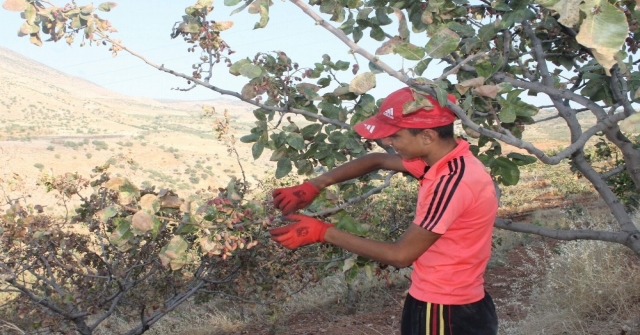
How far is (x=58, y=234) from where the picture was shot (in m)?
3.54

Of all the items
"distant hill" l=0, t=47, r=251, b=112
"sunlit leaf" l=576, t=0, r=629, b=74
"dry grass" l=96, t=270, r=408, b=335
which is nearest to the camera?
"sunlit leaf" l=576, t=0, r=629, b=74

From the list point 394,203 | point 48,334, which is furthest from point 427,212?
point 394,203

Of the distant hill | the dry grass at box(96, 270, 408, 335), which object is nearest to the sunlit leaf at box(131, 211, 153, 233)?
the dry grass at box(96, 270, 408, 335)

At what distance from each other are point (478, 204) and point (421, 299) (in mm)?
432

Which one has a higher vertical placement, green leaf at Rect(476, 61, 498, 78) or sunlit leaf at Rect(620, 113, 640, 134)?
green leaf at Rect(476, 61, 498, 78)

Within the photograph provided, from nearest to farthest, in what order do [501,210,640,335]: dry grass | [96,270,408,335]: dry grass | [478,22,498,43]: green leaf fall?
[478,22,498,43]: green leaf, [501,210,640,335]: dry grass, [96,270,408,335]: dry grass

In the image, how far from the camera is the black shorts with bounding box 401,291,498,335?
7.04ft

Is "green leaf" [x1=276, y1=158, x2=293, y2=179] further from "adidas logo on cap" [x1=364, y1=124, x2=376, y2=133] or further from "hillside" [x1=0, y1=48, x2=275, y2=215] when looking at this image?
"hillside" [x1=0, y1=48, x2=275, y2=215]

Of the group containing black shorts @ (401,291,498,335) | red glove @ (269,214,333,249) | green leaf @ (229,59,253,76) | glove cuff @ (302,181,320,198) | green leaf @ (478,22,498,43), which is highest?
green leaf @ (478,22,498,43)

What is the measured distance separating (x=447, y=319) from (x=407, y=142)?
0.68m

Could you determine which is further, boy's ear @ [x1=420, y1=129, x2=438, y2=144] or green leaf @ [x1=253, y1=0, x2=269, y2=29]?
boy's ear @ [x1=420, y1=129, x2=438, y2=144]

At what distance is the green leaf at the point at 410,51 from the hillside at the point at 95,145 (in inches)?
106

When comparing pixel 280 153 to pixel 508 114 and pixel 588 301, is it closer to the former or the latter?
pixel 508 114

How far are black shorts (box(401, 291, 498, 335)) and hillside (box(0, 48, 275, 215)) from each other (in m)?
2.45
